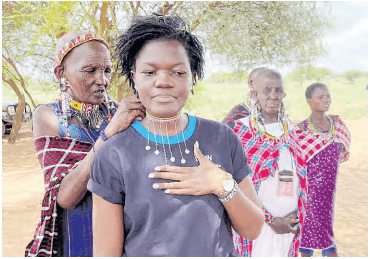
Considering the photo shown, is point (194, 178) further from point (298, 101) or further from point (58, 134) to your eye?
point (298, 101)

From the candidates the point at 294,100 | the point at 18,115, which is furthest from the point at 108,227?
the point at 294,100

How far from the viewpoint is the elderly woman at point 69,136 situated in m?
1.90

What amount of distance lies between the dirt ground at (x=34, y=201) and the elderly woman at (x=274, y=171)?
1900 millimetres

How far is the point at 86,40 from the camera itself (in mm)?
1957

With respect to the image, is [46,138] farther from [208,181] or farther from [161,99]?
[208,181]

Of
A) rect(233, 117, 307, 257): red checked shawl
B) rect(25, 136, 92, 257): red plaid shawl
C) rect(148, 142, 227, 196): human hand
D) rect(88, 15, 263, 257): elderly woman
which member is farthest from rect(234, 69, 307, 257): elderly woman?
rect(148, 142, 227, 196): human hand

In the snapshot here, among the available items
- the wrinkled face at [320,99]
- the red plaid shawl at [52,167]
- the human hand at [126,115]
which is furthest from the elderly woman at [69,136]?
the wrinkled face at [320,99]

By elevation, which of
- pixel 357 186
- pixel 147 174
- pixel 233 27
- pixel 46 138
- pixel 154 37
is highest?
pixel 233 27

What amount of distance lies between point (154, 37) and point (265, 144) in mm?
2012

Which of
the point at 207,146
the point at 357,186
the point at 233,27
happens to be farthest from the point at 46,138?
the point at 357,186

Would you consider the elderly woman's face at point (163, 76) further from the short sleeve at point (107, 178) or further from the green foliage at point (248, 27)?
the green foliage at point (248, 27)

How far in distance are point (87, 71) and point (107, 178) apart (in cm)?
86

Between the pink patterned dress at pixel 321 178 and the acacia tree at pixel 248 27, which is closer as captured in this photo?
the pink patterned dress at pixel 321 178

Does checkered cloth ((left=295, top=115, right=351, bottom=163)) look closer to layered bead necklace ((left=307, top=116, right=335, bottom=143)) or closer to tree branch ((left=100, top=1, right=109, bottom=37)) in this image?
layered bead necklace ((left=307, top=116, right=335, bottom=143))
